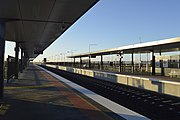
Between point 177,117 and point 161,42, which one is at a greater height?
point 161,42

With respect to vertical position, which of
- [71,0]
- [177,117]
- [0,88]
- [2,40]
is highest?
[71,0]

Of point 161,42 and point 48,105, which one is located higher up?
point 161,42

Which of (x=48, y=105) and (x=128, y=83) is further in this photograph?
(x=128, y=83)

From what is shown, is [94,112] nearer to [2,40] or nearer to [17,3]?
[17,3]

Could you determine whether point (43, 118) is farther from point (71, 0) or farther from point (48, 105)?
point (71, 0)

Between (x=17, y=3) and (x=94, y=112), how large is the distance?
4374 millimetres

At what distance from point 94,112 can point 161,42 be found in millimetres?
18861

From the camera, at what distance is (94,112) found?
7.35 metres

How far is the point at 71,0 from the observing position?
717 centimetres

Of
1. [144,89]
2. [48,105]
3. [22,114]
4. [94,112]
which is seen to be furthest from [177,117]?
[144,89]

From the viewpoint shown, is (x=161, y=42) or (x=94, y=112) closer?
(x=94, y=112)

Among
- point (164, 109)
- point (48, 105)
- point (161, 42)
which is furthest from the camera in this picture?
point (161, 42)

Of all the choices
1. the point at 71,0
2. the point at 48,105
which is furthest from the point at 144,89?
the point at 71,0

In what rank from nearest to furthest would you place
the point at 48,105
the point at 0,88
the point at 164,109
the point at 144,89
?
the point at 48,105 < the point at 0,88 < the point at 164,109 < the point at 144,89
